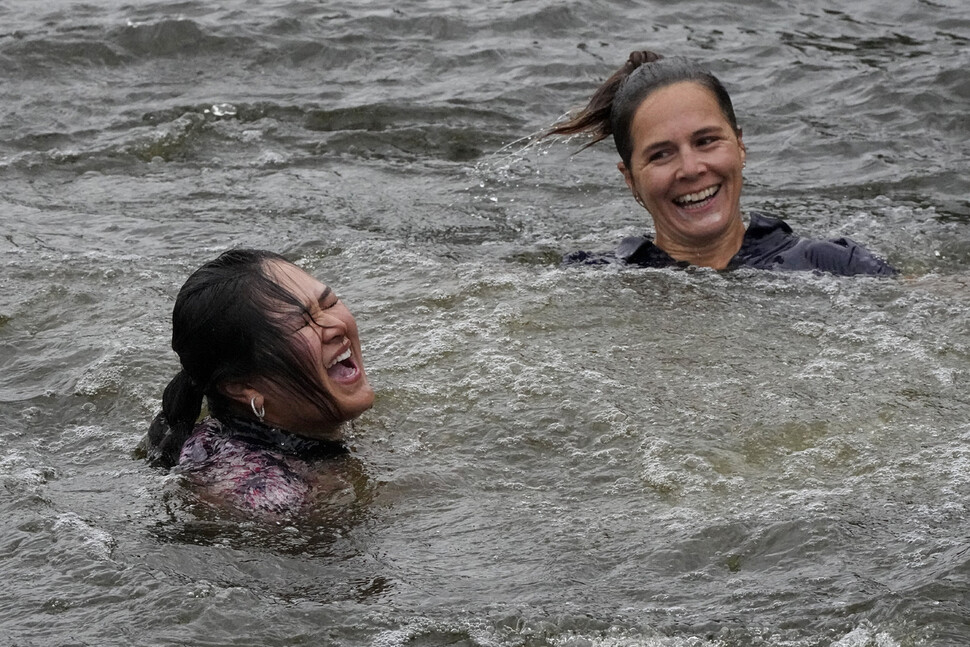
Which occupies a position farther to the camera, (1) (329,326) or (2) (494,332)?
(2) (494,332)

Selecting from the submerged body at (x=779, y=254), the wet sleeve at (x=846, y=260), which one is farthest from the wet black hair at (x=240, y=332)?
the wet sleeve at (x=846, y=260)

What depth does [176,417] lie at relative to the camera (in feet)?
15.6

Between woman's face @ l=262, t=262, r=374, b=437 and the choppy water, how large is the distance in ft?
0.96

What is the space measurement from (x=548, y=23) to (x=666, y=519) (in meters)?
7.05

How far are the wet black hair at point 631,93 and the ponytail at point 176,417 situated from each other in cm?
247

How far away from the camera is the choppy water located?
395cm

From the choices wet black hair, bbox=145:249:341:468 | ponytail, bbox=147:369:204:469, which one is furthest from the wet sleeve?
ponytail, bbox=147:369:204:469

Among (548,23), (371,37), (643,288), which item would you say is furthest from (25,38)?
(643,288)

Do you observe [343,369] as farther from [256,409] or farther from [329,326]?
[256,409]

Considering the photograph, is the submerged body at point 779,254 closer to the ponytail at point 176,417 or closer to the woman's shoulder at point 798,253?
the woman's shoulder at point 798,253

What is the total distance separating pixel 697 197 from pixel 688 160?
205mm

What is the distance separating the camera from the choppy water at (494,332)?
3953 mm

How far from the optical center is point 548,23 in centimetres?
1071

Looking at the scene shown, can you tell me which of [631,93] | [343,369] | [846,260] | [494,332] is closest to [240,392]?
[343,369]
